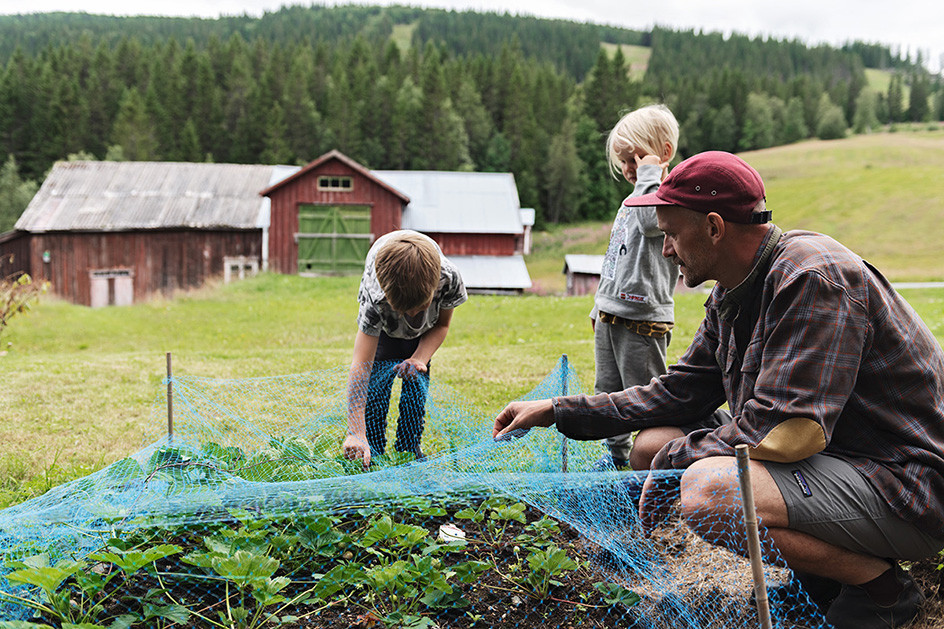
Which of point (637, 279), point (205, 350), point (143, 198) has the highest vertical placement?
point (637, 279)

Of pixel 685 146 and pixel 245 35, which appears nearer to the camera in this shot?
pixel 685 146

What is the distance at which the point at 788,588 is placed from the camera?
2.24m

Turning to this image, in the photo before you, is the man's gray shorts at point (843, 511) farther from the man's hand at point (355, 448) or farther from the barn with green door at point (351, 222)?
the barn with green door at point (351, 222)

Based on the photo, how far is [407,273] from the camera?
267cm

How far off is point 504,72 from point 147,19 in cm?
7830

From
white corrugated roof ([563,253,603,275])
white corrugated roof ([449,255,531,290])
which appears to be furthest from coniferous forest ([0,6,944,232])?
white corrugated roof ([449,255,531,290])

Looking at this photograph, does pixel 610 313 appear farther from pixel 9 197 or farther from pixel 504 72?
pixel 504 72

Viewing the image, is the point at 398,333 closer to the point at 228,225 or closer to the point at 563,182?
the point at 228,225

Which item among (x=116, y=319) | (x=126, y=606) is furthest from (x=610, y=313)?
(x=116, y=319)

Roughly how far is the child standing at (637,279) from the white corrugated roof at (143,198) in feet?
69.2

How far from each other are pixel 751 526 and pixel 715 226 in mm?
874

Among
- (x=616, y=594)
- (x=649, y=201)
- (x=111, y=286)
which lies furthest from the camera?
(x=111, y=286)

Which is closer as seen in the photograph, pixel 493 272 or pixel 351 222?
pixel 493 272

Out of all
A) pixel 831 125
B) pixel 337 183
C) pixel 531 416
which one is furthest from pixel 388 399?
pixel 831 125
